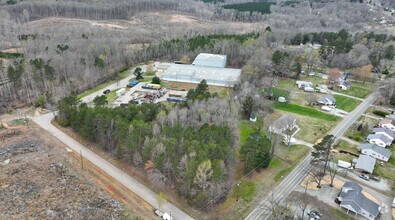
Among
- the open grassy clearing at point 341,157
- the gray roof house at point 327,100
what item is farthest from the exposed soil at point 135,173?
the gray roof house at point 327,100

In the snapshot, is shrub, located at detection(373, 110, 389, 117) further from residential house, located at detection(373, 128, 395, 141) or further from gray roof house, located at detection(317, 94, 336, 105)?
residential house, located at detection(373, 128, 395, 141)

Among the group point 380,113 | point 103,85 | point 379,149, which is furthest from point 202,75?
point 379,149

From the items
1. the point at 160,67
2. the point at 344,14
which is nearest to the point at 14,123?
the point at 160,67

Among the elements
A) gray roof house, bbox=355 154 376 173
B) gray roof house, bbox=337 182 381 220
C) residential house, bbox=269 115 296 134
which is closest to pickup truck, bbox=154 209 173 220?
gray roof house, bbox=337 182 381 220

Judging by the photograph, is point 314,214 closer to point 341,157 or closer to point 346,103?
point 341,157

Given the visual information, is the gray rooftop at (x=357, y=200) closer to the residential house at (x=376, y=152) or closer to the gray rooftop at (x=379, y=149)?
the residential house at (x=376, y=152)
